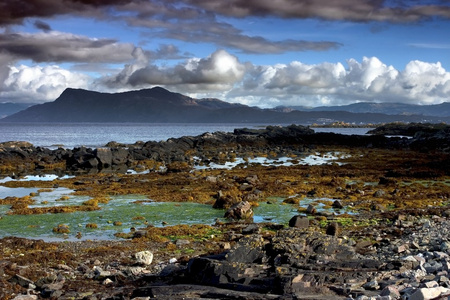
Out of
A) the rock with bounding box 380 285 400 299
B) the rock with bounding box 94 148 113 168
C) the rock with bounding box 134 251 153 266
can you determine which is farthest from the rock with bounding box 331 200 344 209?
the rock with bounding box 94 148 113 168

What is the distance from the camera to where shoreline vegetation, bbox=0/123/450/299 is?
13.8 metres

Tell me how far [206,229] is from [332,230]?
6.38 metres

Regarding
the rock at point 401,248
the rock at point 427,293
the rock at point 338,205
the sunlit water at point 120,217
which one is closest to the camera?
the rock at point 427,293

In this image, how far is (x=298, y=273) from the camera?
14078 millimetres

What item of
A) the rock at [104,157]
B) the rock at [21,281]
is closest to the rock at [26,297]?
the rock at [21,281]

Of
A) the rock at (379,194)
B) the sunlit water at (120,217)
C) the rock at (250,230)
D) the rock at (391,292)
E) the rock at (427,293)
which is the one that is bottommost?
the rock at (379,194)

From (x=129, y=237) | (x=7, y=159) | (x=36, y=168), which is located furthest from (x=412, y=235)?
(x=7, y=159)

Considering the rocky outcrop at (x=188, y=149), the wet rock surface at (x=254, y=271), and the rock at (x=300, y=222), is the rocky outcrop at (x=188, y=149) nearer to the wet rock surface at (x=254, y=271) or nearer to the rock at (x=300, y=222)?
the rock at (x=300, y=222)

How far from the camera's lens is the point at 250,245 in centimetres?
1597

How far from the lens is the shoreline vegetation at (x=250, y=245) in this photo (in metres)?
13.8

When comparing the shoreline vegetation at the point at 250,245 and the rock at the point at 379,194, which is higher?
the shoreline vegetation at the point at 250,245

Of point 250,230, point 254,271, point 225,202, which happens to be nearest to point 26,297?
point 254,271

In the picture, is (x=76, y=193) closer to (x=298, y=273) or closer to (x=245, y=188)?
(x=245, y=188)

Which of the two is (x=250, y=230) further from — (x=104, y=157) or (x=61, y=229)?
(x=104, y=157)
